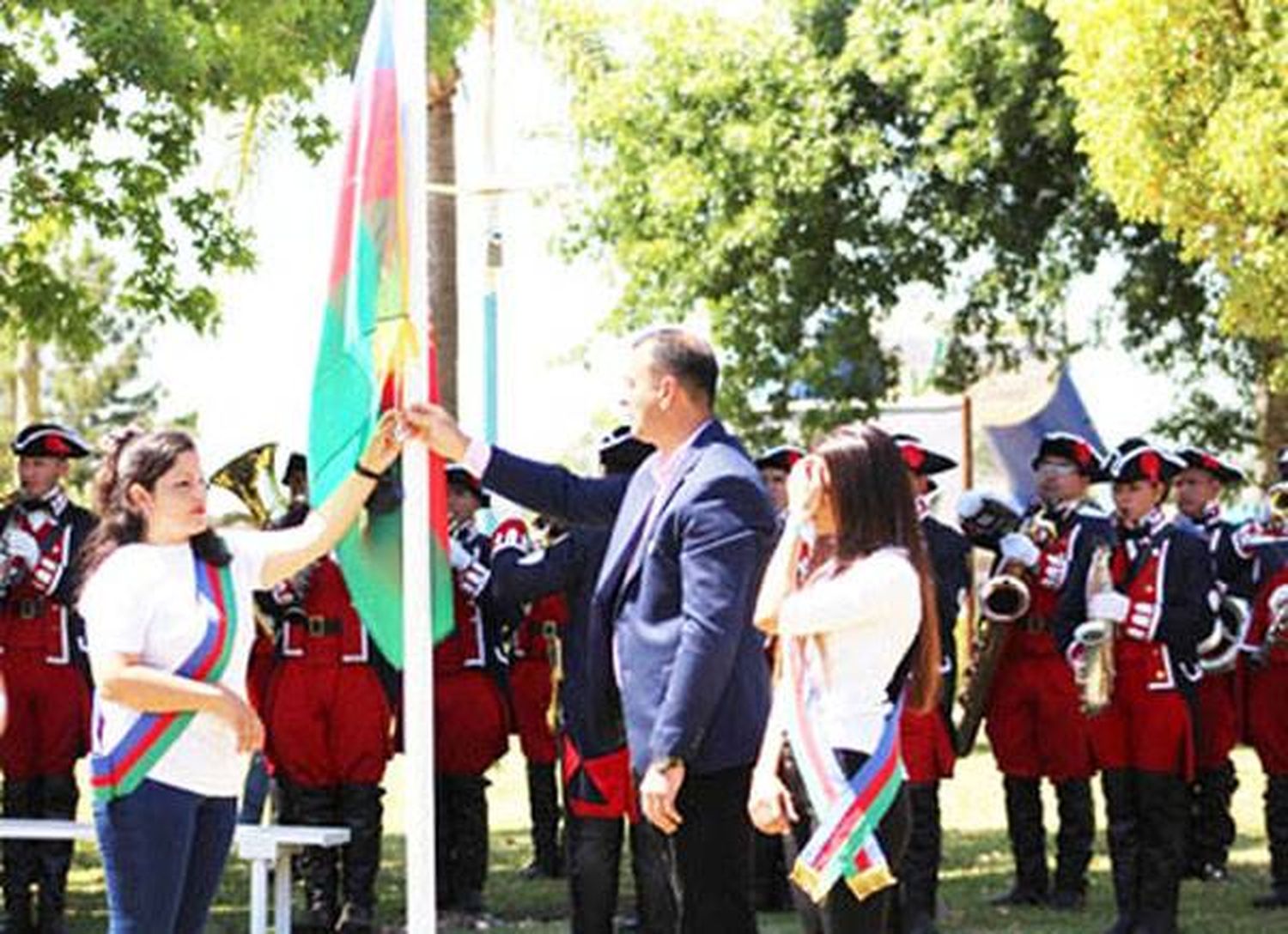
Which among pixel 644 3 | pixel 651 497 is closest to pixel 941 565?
pixel 651 497

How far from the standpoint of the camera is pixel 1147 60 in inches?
782

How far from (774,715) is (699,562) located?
47 cm

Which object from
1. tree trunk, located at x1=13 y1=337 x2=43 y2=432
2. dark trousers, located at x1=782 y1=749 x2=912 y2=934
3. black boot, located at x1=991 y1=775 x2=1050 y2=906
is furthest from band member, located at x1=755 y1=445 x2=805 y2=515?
tree trunk, located at x1=13 y1=337 x2=43 y2=432

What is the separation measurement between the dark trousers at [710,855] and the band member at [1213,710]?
6772mm

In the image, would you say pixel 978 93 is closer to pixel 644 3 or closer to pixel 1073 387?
pixel 644 3

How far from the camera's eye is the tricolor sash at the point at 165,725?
24.4 feet

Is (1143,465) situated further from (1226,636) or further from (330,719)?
(330,719)

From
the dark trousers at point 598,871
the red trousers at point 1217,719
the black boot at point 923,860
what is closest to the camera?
the dark trousers at point 598,871

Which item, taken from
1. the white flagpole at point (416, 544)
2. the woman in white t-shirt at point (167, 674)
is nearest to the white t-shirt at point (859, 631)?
the white flagpole at point (416, 544)

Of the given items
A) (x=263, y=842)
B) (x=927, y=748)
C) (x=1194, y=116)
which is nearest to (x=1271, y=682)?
(x=927, y=748)

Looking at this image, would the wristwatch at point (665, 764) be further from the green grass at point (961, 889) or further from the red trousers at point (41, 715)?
the red trousers at point (41, 715)

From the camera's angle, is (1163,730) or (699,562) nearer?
(699,562)

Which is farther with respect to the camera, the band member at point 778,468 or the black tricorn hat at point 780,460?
the black tricorn hat at point 780,460

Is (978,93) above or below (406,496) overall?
above
